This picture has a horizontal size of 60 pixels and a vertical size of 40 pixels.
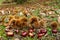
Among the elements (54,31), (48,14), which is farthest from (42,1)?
(54,31)

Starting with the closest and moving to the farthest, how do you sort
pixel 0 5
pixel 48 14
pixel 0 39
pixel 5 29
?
pixel 0 39, pixel 5 29, pixel 48 14, pixel 0 5

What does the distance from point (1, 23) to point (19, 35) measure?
78 centimetres

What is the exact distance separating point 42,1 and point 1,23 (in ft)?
8.09

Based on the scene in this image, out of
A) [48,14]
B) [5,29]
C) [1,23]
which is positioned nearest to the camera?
[5,29]

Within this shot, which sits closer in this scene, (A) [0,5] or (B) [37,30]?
(B) [37,30]

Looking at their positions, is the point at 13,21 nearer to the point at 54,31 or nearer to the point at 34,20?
the point at 34,20

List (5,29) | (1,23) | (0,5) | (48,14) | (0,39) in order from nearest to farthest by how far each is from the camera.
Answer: (0,39) < (5,29) < (1,23) < (48,14) < (0,5)

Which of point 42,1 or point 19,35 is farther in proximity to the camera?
point 42,1

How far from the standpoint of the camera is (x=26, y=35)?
424 cm

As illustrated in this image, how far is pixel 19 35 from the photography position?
4.30 meters

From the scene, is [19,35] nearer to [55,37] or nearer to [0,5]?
[55,37]

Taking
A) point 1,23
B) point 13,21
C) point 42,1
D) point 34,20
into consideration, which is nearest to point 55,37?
point 34,20

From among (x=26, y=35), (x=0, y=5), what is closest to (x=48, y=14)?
(x=26, y=35)

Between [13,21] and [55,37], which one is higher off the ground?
[13,21]
